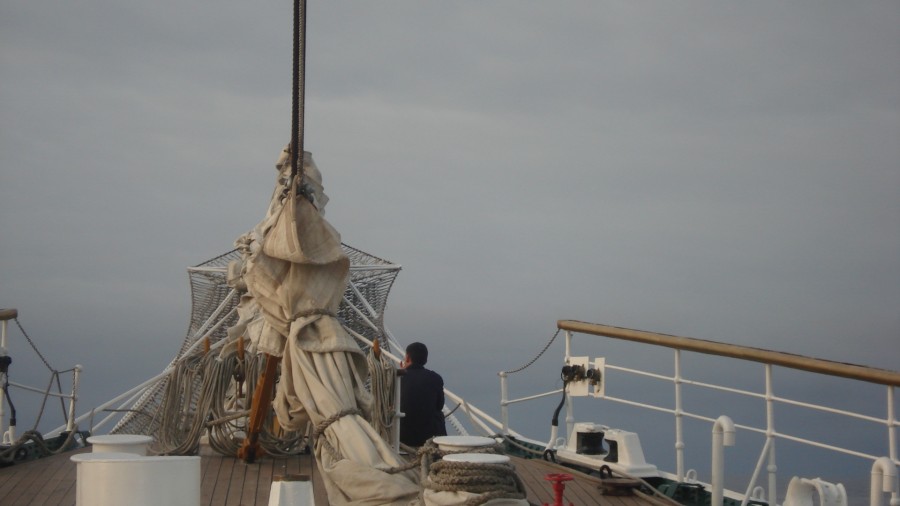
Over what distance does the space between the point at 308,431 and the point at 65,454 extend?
203cm

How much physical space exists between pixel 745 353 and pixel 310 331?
2.60 m

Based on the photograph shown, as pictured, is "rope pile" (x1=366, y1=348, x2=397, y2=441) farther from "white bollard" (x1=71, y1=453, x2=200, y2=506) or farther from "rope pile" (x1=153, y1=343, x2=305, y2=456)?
"white bollard" (x1=71, y1=453, x2=200, y2=506)

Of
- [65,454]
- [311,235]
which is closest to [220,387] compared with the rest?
[65,454]

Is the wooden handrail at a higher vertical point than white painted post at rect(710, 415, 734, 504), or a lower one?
higher

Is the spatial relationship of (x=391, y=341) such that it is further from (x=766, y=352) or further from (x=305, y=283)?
(x=766, y=352)

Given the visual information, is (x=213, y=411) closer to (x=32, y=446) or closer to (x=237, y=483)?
(x=237, y=483)

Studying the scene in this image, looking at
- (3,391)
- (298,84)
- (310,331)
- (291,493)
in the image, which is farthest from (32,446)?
(291,493)

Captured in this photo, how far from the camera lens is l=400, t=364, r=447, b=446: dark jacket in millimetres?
7988

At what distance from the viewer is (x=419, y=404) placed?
8008 mm

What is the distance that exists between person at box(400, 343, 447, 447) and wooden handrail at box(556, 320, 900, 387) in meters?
1.09

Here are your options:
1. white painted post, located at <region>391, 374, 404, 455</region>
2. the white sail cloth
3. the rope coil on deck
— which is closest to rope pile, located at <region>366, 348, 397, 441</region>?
white painted post, located at <region>391, 374, 404, 455</region>

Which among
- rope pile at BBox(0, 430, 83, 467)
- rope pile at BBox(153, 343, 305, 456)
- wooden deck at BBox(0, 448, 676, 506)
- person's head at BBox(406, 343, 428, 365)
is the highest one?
person's head at BBox(406, 343, 428, 365)

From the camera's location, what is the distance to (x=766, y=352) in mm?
5879

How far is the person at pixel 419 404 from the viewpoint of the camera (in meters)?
7.99
